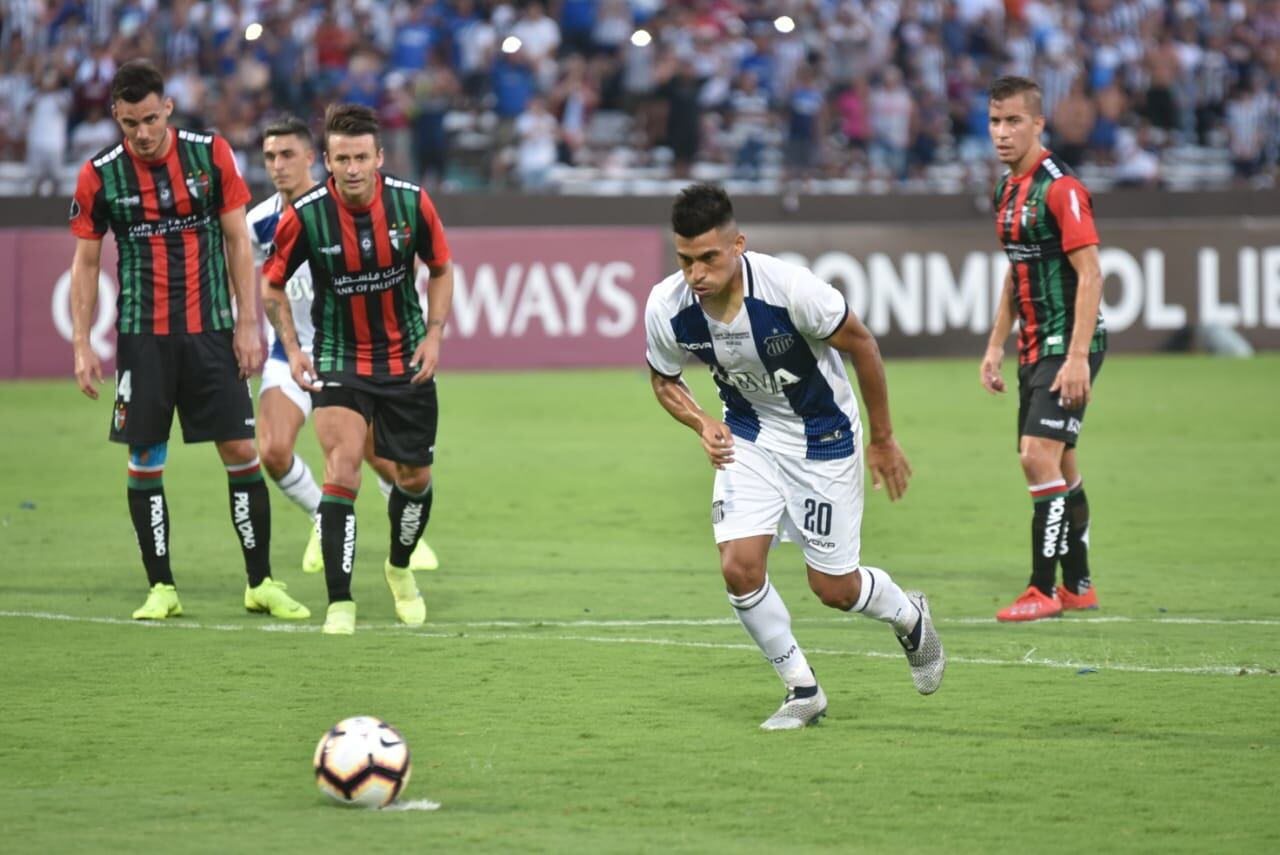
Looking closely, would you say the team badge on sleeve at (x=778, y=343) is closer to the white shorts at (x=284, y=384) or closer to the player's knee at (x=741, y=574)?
the player's knee at (x=741, y=574)

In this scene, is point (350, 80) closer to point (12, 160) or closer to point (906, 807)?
point (12, 160)

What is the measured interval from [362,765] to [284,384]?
15.9 ft

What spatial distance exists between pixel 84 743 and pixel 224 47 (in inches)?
648

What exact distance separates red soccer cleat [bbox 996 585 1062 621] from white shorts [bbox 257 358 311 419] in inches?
140

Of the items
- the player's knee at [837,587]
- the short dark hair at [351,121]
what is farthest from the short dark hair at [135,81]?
the player's knee at [837,587]

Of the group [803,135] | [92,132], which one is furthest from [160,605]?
[803,135]

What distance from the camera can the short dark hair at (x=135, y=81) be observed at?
326 inches

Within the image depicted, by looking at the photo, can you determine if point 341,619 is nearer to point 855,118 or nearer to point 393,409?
point 393,409

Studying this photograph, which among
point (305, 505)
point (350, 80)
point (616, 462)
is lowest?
point (616, 462)

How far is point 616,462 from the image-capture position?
14.8 meters

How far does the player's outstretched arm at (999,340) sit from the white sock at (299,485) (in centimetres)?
329

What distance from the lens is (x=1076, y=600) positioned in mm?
8992

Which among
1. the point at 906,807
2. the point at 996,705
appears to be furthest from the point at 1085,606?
the point at 906,807

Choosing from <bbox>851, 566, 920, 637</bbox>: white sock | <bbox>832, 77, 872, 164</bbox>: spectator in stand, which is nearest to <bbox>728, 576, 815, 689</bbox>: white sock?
<bbox>851, 566, 920, 637</bbox>: white sock
